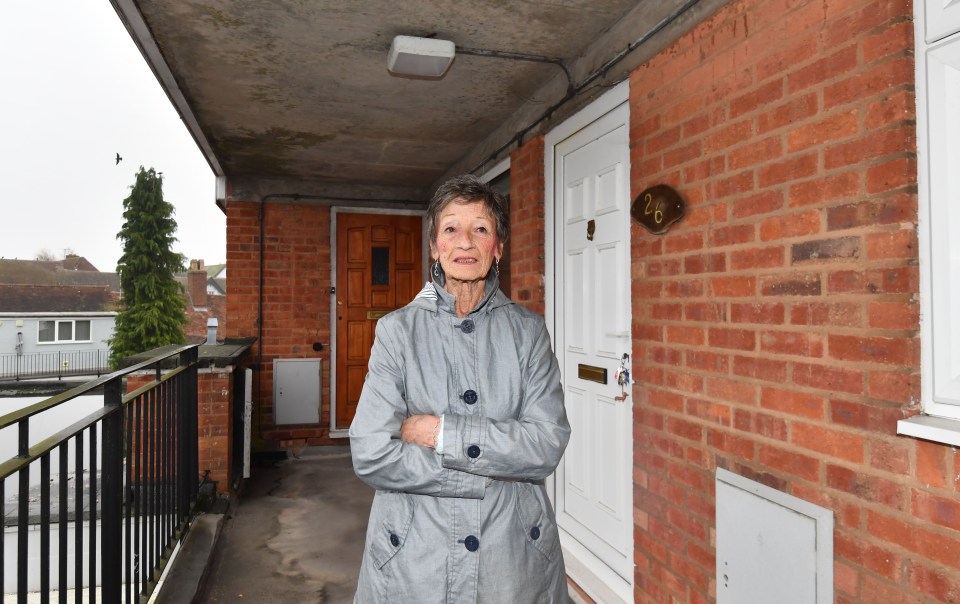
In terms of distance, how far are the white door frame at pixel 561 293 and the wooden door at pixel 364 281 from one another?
3273mm

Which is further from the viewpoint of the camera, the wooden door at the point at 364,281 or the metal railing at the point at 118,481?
the wooden door at the point at 364,281

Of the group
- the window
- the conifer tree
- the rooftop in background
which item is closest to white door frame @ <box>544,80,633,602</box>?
the conifer tree

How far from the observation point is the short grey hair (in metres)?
1.64

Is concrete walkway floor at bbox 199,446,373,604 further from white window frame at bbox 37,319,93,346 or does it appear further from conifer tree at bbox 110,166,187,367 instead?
Answer: white window frame at bbox 37,319,93,346

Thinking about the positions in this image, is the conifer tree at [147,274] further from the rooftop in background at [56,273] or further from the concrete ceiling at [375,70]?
the concrete ceiling at [375,70]

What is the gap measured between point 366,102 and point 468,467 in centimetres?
299

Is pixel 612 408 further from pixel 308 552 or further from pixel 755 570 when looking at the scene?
pixel 308 552

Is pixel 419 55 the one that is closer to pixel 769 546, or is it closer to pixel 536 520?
pixel 536 520

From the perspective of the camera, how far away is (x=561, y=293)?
3.32 meters

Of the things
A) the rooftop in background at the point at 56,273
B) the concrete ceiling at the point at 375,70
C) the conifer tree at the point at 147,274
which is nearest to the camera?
the concrete ceiling at the point at 375,70

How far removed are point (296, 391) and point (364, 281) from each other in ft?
4.48

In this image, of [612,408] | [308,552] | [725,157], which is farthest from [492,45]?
[308,552]

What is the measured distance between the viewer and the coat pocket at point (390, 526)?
143cm

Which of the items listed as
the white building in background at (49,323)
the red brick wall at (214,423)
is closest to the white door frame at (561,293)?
the red brick wall at (214,423)
